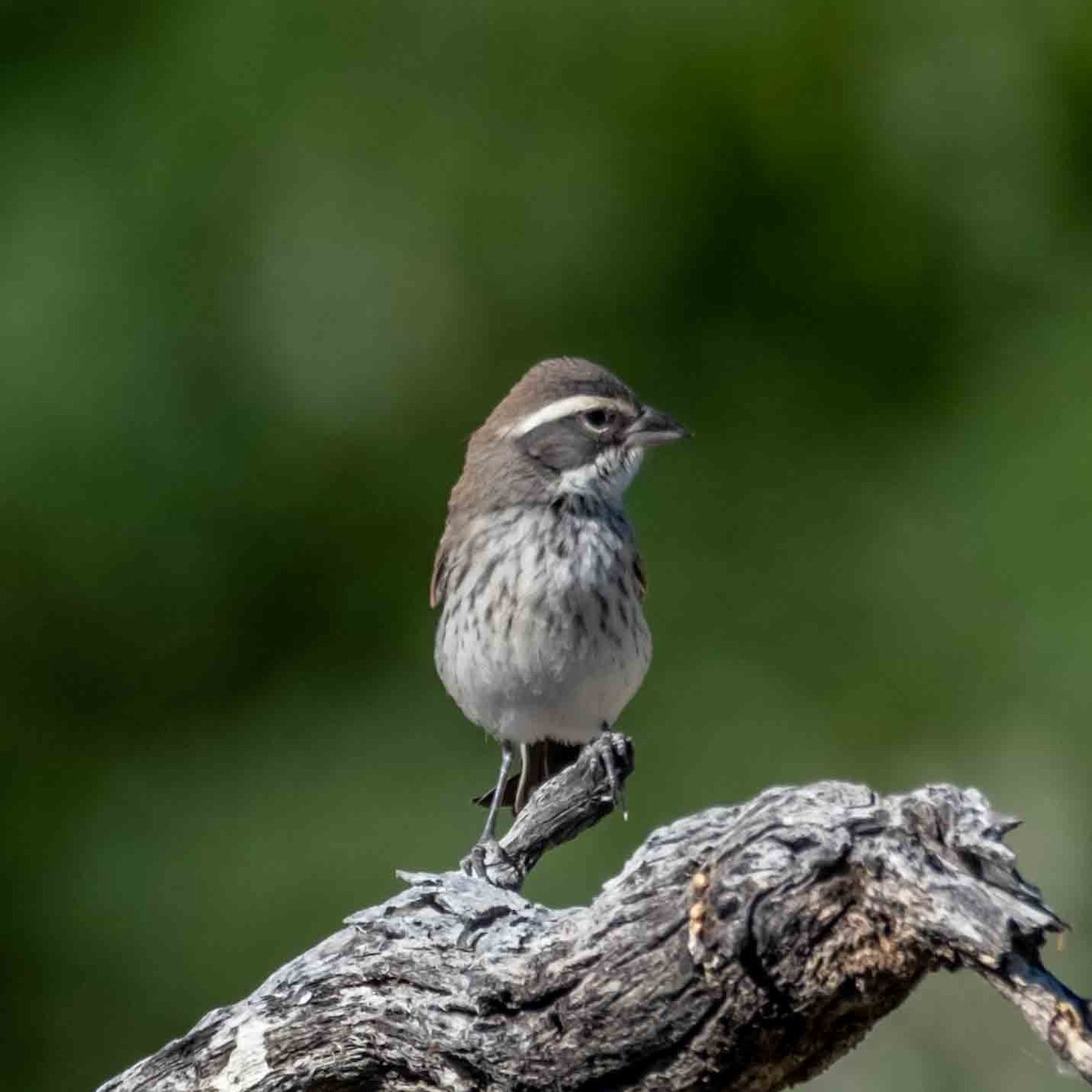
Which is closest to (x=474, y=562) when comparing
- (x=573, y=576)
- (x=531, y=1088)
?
(x=573, y=576)

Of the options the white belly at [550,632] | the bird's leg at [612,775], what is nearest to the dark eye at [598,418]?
the white belly at [550,632]

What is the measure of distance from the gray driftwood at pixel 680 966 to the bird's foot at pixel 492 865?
1.13 feet

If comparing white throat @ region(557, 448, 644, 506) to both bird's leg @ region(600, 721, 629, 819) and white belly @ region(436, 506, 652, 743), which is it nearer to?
white belly @ region(436, 506, 652, 743)

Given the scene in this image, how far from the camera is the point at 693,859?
13.8 ft

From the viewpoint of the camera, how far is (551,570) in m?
7.47

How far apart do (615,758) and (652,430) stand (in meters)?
1.73

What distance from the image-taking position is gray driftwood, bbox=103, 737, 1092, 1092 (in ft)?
12.1

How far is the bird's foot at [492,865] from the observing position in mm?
5789

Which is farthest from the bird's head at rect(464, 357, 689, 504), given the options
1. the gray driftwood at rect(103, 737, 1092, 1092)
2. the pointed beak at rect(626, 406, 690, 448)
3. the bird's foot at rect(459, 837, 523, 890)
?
the gray driftwood at rect(103, 737, 1092, 1092)

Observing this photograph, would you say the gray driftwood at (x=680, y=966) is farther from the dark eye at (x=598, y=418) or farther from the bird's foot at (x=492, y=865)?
the dark eye at (x=598, y=418)

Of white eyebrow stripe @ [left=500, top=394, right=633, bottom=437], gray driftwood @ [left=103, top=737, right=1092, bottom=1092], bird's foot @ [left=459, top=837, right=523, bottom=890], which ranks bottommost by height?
gray driftwood @ [left=103, top=737, right=1092, bottom=1092]

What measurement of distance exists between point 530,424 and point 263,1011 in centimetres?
319

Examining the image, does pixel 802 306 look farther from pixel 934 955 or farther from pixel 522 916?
pixel 934 955

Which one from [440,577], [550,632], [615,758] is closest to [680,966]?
[615,758]
